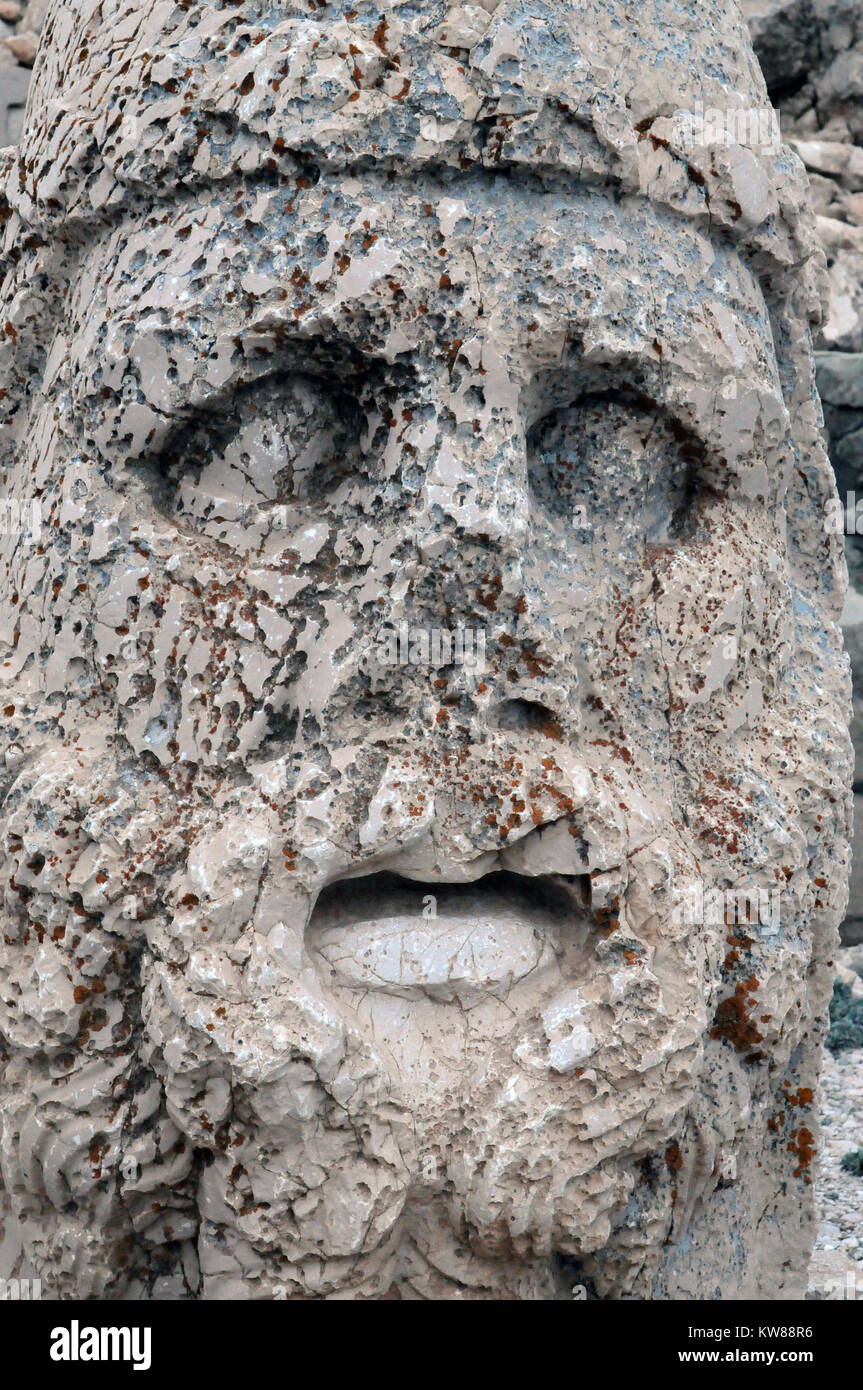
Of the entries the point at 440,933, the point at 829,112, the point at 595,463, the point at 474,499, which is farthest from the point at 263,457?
the point at 829,112

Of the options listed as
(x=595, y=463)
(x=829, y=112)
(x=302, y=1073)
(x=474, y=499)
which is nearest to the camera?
(x=302, y=1073)

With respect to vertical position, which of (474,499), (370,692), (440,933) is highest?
(474,499)

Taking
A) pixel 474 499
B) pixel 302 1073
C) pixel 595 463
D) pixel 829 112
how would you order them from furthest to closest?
pixel 829 112
pixel 595 463
pixel 474 499
pixel 302 1073

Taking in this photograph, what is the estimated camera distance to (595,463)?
2.22 m

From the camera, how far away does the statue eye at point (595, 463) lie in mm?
2211

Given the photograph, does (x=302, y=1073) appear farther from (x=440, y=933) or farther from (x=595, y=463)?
(x=595, y=463)

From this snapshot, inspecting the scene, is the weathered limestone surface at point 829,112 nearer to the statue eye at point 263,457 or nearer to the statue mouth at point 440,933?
the statue eye at point 263,457

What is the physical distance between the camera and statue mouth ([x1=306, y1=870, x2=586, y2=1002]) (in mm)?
2018

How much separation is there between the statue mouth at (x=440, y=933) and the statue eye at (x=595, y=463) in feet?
1.95

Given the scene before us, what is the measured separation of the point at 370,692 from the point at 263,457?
16.1 inches

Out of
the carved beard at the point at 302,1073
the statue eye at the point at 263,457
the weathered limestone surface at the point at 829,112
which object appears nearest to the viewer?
the carved beard at the point at 302,1073

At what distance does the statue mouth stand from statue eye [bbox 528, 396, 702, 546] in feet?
1.95

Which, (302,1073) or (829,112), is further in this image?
(829,112)

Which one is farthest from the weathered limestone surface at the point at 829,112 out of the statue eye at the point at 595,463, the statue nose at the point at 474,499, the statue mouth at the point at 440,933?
the statue mouth at the point at 440,933
